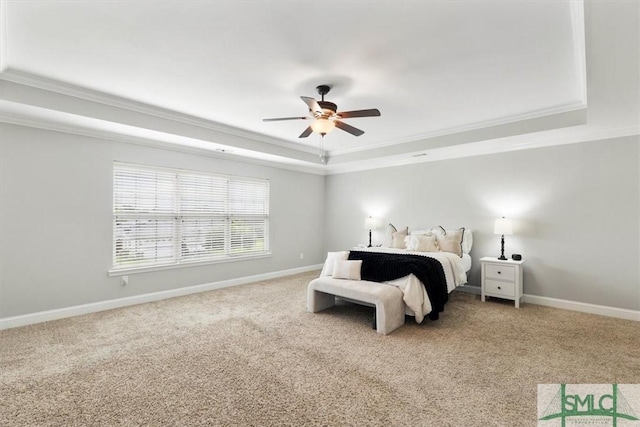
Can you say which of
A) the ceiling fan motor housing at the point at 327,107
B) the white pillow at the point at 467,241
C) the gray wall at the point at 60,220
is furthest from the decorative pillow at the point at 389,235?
the gray wall at the point at 60,220

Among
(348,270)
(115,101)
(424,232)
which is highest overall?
(115,101)

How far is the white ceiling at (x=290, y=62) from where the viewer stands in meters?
2.22

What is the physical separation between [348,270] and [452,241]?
217cm

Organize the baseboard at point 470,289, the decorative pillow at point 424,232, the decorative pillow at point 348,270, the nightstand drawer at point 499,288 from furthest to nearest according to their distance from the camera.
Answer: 1. the decorative pillow at point 424,232
2. the baseboard at point 470,289
3. the nightstand drawer at point 499,288
4. the decorative pillow at point 348,270

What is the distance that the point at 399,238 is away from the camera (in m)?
6.00

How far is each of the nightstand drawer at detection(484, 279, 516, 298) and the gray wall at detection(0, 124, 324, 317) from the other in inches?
193

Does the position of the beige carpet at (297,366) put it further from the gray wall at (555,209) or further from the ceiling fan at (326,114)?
the ceiling fan at (326,114)

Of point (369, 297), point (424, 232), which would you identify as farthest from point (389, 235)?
point (369, 297)

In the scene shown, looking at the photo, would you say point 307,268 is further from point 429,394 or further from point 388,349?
point 429,394

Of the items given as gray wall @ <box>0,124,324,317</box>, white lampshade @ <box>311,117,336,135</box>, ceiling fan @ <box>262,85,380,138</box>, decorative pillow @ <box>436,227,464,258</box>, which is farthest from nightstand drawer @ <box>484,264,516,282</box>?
gray wall @ <box>0,124,324,317</box>

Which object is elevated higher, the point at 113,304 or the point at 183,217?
the point at 183,217

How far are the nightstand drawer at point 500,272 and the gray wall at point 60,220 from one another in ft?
16.1

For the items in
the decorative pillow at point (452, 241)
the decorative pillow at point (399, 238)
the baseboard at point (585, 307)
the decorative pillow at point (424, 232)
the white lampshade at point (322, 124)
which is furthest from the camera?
the decorative pillow at point (399, 238)

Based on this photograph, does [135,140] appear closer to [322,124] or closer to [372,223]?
[322,124]
